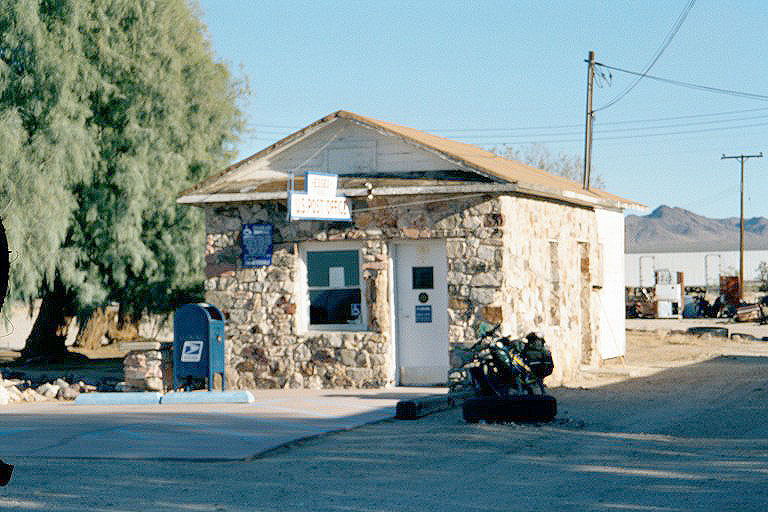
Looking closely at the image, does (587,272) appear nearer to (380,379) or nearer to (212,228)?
(380,379)

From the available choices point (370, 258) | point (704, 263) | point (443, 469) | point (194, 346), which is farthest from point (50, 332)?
point (704, 263)

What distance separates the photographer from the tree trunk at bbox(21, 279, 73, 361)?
1012 inches

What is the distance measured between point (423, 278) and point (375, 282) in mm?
765

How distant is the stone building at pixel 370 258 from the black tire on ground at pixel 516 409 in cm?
371

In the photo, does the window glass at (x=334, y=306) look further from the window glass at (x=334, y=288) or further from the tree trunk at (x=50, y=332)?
the tree trunk at (x=50, y=332)

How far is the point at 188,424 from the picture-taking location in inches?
501

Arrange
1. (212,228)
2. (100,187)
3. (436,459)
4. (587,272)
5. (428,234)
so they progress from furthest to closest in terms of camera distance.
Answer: (100,187) < (587,272) < (212,228) < (428,234) < (436,459)

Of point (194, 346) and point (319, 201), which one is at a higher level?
point (319, 201)

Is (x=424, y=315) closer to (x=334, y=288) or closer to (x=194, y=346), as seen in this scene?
(x=334, y=288)

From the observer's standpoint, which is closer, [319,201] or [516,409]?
[516,409]

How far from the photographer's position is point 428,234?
53.8ft

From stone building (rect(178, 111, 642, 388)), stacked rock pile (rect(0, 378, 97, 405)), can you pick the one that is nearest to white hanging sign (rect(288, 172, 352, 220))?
stone building (rect(178, 111, 642, 388))

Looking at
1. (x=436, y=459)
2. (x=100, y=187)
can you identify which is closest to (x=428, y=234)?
(x=436, y=459)

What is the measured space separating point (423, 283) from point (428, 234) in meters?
0.87
